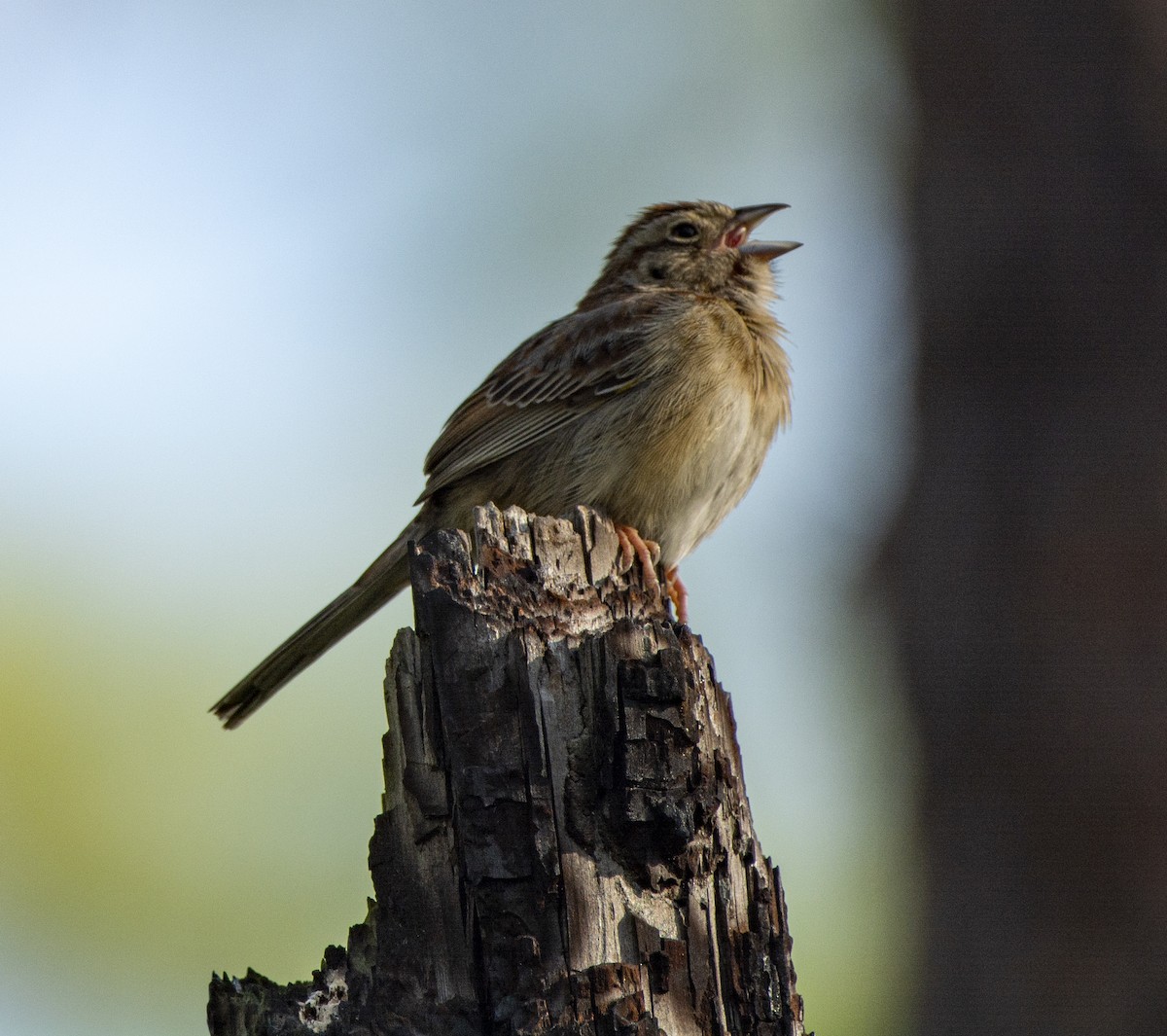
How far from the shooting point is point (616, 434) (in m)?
5.63

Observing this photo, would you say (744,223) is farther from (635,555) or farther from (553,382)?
(635,555)

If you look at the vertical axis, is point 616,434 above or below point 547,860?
above

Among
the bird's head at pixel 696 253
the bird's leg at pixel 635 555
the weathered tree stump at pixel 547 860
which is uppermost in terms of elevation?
the bird's head at pixel 696 253

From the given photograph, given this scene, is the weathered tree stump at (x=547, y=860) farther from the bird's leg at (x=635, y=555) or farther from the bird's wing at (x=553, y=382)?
the bird's wing at (x=553, y=382)

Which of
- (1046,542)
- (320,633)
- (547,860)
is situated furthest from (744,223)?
(547,860)

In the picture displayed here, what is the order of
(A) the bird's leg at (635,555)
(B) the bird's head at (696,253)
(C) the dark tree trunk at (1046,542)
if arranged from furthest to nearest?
1. (C) the dark tree trunk at (1046,542)
2. (B) the bird's head at (696,253)
3. (A) the bird's leg at (635,555)

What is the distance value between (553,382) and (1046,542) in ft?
8.18

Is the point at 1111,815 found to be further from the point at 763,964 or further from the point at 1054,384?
the point at 763,964

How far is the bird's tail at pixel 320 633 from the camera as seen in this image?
5.56m

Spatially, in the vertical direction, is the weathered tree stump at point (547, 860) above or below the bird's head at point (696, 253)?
below

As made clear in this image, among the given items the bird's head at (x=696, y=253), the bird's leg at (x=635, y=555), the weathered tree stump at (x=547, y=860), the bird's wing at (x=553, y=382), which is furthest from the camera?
the bird's head at (x=696, y=253)

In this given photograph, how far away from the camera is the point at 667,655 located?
3.37 m

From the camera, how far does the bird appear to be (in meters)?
5.57

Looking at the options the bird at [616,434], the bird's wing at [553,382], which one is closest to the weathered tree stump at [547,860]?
the bird at [616,434]
